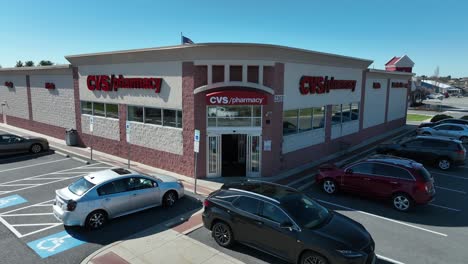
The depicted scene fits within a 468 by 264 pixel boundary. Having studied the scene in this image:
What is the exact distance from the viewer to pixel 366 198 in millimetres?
13000

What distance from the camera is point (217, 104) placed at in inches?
566

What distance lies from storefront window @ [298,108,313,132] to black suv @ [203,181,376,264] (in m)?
9.27

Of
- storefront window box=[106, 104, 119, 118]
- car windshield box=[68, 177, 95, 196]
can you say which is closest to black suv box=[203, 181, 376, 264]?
car windshield box=[68, 177, 95, 196]

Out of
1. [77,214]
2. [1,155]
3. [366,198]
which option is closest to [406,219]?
[366,198]

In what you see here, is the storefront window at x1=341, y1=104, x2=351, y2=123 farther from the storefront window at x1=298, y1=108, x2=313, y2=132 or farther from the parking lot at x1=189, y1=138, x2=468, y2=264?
the parking lot at x1=189, y1=138, x2=468, y2=264

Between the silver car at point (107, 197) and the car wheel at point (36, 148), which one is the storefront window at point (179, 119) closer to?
the silver car at point (107, 197)

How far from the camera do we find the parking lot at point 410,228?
8.41m

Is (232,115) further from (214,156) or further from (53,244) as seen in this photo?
(53,244)

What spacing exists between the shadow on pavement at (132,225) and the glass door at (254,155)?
13.8 ft

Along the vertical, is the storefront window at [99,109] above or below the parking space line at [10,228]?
above

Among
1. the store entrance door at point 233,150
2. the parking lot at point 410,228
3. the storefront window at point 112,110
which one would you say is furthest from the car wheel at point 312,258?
the storefront window at point 112,110

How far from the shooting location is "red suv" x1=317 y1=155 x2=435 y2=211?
37.3 ft

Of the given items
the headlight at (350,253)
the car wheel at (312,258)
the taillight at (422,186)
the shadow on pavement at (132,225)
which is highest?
the taillight at (422,186)

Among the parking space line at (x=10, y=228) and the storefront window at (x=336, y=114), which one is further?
the storefront window at (x=336, y=114)
